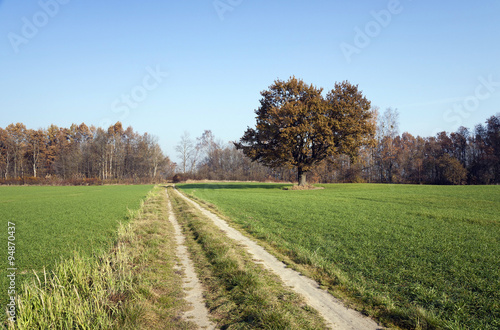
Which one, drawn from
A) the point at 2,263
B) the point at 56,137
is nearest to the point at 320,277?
the point at 2,263

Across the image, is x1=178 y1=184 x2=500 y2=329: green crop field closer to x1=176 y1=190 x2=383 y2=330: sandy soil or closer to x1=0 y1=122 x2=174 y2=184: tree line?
x1=176 y1=190 x2=383 y2=330: sandy soil

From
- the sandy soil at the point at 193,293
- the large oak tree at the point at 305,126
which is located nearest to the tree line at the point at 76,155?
the large oak tree at the point at 305,126

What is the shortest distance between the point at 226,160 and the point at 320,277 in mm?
81703

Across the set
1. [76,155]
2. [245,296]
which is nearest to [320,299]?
[245,296]

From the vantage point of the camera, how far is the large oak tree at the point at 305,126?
3462 centimetres

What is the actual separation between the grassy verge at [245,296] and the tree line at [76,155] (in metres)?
72.8

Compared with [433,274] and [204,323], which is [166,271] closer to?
[204,323]

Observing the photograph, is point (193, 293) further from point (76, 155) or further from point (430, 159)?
point (76, 155)

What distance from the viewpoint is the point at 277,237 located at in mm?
9703

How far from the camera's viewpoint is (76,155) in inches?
2936

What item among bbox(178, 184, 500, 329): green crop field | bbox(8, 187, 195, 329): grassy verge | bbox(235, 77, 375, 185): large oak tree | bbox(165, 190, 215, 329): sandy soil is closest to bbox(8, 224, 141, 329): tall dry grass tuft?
bbox(8, 187, 195, 329): grassy verge

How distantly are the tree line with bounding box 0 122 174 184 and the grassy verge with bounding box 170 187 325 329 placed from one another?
72.8 m

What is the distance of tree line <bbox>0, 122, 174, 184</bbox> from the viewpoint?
2874 inches

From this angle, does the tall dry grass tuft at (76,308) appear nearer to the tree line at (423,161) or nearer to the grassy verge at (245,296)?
the grassy verge at (245,296)
